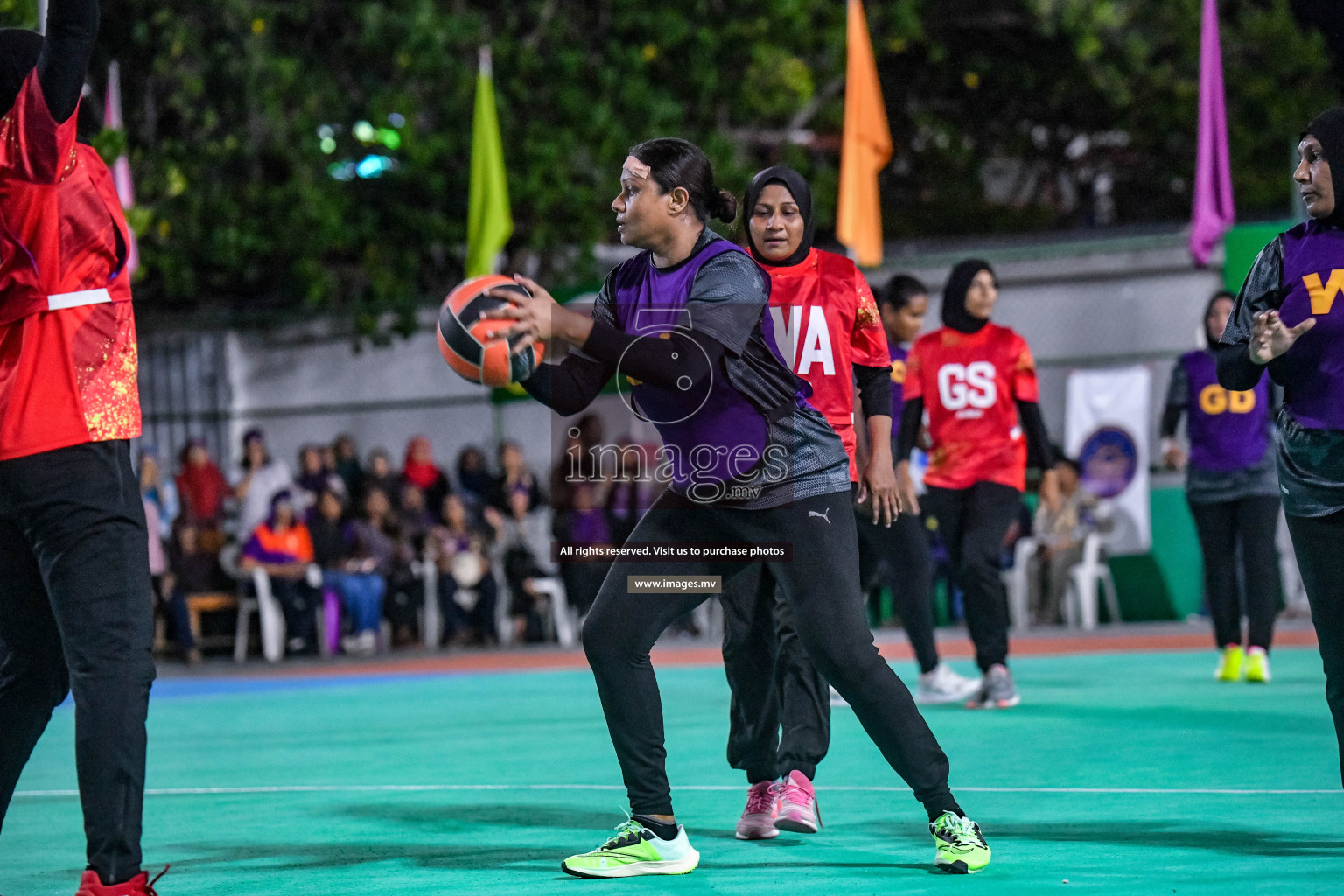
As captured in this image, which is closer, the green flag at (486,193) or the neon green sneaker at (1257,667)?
the neon green sneaker at (1257,667)

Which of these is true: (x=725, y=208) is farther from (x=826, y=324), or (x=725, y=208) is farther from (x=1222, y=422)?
(x=1222, y=422)

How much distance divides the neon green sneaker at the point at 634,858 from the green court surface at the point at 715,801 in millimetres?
47

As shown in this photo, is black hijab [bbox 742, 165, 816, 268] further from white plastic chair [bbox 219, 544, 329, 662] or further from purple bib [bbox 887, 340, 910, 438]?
white plastic chair [bbox 219, 544, 329, 662]

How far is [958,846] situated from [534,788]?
97.8 inches

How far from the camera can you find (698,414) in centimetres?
476

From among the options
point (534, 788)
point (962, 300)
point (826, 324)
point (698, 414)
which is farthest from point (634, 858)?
point (962, 300)

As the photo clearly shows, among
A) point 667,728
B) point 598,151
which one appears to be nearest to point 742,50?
point 598,151

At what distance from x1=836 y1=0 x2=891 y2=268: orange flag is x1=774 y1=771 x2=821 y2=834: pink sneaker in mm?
11575

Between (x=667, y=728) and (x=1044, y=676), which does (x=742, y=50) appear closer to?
(x=1044, y=676)

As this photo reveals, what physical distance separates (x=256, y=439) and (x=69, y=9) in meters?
12.9

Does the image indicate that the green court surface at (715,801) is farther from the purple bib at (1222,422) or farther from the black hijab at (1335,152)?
the black hijab at (1335,152)

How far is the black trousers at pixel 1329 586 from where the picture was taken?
4.81m

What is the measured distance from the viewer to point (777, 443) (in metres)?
4.83

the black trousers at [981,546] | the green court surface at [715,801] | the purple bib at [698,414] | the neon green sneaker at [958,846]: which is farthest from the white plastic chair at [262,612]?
the neon green sneaker at [958,846]
